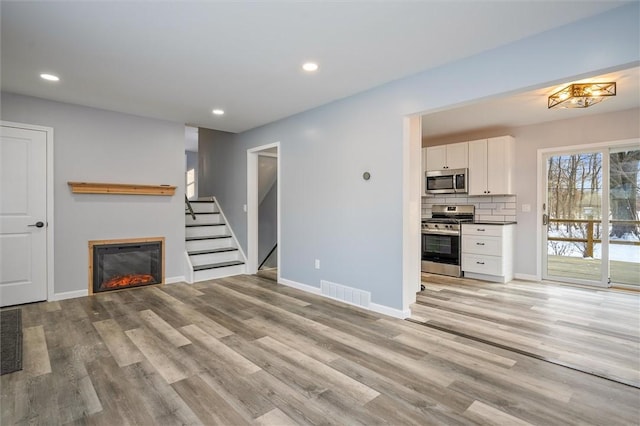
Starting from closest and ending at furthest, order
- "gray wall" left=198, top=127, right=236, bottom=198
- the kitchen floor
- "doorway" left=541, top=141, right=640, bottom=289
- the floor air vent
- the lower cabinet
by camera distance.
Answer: the kitchen floor < the floor air vent < "doorway" left=541, top=141, right=640, bottom=289 < the lower cabinet < "gray wall" left=198, top=127, right=236, bottom=198

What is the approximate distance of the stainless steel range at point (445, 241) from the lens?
5.34 metres

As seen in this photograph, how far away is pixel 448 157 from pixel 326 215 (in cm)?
284

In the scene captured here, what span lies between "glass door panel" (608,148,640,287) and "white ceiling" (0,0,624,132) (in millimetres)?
3438

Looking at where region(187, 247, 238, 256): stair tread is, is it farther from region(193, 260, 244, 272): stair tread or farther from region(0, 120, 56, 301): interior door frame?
region(0, 120, 56, 301): interior door frame

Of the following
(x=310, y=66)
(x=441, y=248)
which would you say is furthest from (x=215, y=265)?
(x=441, y=248)

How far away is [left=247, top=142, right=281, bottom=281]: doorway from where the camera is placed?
18.2 ft

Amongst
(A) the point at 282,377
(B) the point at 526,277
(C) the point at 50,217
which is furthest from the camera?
(B) the point at 526,277

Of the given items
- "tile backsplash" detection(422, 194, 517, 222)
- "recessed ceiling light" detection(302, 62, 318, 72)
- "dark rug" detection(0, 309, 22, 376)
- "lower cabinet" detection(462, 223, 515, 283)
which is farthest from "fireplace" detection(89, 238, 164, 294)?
"tile backsplash" detection(422, 194, 517, 222)

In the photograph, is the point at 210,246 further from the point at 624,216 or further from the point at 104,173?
the point at 624,216

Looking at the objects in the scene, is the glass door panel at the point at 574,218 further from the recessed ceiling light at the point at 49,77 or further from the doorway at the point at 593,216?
the recessed ceiling light at the point at 49,77

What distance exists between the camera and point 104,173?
440cm

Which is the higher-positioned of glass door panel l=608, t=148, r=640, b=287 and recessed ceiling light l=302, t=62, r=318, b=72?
recessed ceiling light l=302, t=62, r=318, b=72

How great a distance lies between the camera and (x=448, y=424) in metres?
1.73

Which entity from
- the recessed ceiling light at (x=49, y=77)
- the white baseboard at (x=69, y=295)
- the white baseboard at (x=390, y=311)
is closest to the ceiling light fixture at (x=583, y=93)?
the white baseboard at (x=390, y=311)
